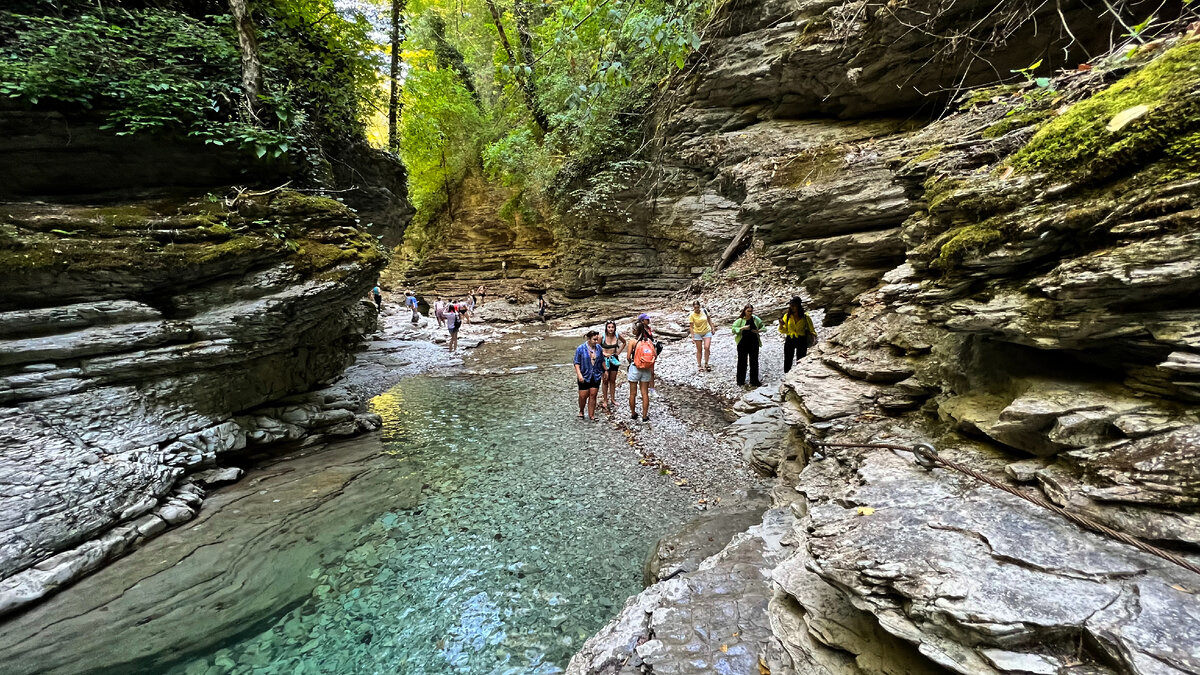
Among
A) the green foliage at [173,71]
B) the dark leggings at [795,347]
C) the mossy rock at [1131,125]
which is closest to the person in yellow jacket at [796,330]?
the dark leggings at [795,347]

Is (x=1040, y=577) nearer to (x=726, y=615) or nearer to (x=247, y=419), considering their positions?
(x=726, y=615)

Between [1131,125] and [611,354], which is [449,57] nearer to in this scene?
[611,354]

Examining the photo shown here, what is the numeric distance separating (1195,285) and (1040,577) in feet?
5.42

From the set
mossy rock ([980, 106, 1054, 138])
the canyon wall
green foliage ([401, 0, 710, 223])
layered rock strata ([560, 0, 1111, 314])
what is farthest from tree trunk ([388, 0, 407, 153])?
mossy rock ([980, 106, 1054, 138])

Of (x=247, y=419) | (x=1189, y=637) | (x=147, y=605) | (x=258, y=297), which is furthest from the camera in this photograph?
(x=247, y=419)

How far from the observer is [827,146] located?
27.8 feet

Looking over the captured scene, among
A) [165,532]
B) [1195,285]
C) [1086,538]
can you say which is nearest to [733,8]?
[1195,285]

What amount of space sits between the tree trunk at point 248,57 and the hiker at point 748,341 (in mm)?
9930

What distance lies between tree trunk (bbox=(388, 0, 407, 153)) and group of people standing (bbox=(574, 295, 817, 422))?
9.85m

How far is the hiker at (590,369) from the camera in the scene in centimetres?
892

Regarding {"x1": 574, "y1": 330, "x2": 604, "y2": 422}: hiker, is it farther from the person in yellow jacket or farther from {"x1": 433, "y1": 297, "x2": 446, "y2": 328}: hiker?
{"x1": 433, "y1": 297, "x2": 446, "y2": 328}: hiker

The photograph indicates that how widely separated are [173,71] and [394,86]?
8044 mm

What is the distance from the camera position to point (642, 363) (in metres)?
8.64

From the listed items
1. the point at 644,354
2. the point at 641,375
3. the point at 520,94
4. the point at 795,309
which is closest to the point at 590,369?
the point at 641,375
